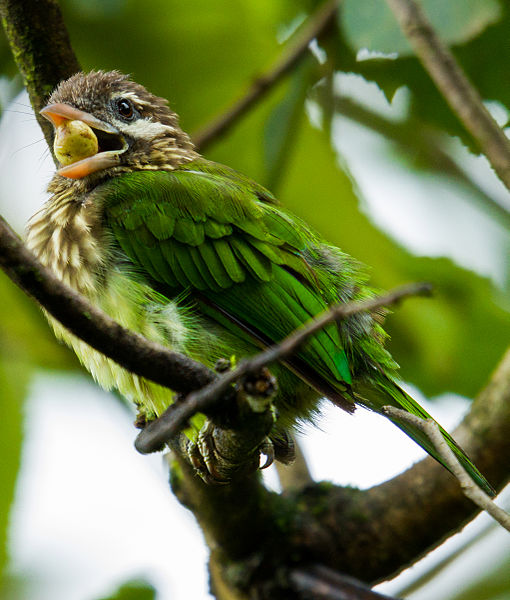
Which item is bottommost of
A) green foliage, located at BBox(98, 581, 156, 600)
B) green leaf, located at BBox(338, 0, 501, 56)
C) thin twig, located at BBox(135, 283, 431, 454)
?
green foliage, located at BBox(98, 581, 156, 600)

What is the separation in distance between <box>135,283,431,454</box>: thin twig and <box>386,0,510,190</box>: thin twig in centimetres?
56

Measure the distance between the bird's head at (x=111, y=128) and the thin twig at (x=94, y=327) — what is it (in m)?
1.60

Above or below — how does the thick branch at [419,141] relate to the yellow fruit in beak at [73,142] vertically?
below

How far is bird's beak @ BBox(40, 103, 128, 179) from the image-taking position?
3.46 metres

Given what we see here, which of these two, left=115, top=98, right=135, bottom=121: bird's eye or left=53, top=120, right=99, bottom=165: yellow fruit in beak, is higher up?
left=115, top=98, right=135, bottom=121: bird's eye

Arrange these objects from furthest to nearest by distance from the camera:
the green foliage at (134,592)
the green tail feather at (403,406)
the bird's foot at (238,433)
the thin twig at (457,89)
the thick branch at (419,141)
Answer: the thick branch at (419,141), the green foliage at (134,592), the green tail feather at (403,406), the thin twig at (457,89), the bird's foot at (238,433)

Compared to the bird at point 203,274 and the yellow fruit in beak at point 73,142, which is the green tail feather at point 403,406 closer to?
the bird at point 203,274

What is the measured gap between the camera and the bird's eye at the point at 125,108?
12.7 feet

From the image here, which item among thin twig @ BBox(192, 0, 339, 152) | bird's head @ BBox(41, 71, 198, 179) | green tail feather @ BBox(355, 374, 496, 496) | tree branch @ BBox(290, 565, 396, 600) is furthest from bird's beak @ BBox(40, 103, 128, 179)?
tree branch @ BBox(290, 565, 396, 600)

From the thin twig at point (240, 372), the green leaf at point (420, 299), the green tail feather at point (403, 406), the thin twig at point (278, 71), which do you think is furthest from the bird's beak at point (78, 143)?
the thin twig at point (240, 372)

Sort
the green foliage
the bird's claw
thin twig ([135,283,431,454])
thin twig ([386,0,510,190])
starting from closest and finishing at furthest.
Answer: thin twig ([135,283,431,454])
thin twig ([386,0,510,190])
the bird's claw
the green foliage

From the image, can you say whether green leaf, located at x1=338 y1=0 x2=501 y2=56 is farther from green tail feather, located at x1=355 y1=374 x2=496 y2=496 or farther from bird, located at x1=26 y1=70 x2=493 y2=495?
green tail feather, located at x1=355 y1=374 x2=496 y2=496

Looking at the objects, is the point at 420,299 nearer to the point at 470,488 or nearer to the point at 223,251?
the point at 223,251

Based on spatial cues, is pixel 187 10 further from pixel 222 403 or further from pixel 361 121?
pixel 222 403
